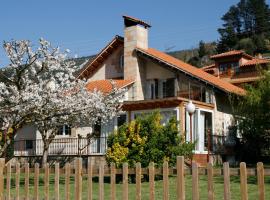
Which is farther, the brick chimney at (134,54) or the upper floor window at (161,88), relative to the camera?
the brick chimney at (134,54)

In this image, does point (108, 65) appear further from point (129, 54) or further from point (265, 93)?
point (265, 93)

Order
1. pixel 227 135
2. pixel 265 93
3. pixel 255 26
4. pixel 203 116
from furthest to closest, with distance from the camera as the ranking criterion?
1. pixel 255 26
2. pixel 227 135
3. pixel 203 116
4. pixel 265 93

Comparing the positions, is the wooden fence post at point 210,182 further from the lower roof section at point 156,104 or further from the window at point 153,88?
the window at point 153,88

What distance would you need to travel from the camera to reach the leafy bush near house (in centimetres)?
1673

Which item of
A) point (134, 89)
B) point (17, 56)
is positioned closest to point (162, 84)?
point (134, 89)

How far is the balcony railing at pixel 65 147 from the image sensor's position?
1062 inches

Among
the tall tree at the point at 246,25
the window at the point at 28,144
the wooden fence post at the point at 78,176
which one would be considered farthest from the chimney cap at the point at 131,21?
the tall tree at the point at 246,25

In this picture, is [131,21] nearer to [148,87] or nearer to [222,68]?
[148,87]

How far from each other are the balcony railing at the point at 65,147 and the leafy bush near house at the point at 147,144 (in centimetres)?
922

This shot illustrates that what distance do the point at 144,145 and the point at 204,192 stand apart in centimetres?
427

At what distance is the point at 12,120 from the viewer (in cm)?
1380

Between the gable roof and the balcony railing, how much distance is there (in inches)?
210

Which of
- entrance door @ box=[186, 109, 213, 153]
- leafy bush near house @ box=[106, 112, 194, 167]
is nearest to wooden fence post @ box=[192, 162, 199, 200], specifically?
leafy bush near house @ box=[106, 112, 194, 167]

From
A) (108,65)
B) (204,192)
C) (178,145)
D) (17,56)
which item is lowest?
(204,192)
